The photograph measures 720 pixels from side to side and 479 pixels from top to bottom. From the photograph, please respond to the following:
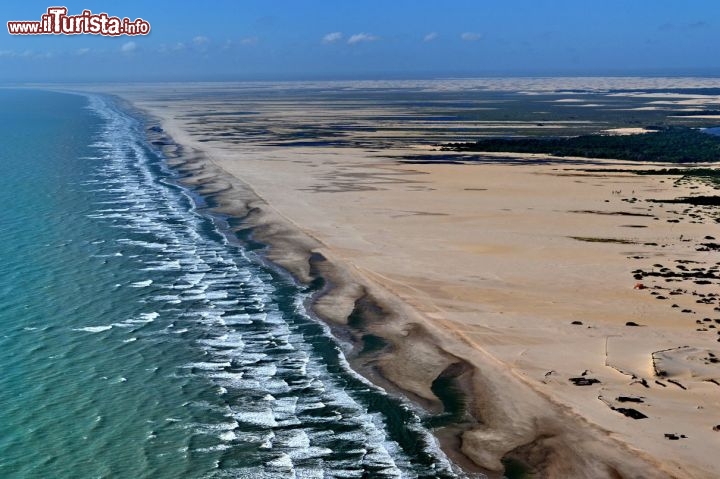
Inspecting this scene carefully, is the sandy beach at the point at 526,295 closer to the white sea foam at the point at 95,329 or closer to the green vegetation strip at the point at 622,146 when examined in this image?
the white sea foam at the point at 95,329

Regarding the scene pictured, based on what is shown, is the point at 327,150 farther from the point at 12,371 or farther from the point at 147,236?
the point at 12,371

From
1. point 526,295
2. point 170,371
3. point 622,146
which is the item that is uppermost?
point 622,146

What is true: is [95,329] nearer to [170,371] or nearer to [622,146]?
[170,371]

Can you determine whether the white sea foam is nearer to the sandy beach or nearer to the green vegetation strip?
the sandy beach

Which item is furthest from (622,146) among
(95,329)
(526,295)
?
(95,329)

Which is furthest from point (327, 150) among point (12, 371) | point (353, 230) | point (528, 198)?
point (12, 371)

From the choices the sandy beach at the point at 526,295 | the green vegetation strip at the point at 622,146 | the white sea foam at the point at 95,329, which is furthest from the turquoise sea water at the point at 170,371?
the green vegetation strip at the point at 622,146

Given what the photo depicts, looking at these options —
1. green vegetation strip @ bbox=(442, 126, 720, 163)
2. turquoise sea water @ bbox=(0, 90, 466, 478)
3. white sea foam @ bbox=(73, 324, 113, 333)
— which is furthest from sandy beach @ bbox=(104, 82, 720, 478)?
green vegetation strip @ bbox=(442, 126, 720, 163)
